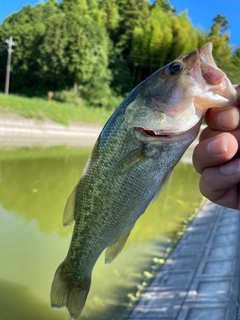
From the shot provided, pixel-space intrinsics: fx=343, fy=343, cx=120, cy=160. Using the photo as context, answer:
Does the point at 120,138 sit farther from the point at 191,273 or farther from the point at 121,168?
the point at 191,273

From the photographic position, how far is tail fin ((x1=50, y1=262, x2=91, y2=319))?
1774 mm

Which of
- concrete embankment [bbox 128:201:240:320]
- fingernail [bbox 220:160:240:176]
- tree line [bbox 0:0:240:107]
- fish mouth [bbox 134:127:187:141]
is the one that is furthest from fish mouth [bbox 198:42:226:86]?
tree line [bbox 0:0:240:107]

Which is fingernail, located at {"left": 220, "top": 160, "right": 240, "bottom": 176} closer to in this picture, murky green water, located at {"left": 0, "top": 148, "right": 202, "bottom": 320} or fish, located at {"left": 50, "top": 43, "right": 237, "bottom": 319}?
fish, located at {"left": 50, "top": 43, "right": 237, "bottom": 319}

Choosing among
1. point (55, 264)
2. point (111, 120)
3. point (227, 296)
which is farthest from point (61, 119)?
point (111, 120)

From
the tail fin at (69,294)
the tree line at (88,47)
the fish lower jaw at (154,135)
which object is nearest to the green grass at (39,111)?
the tree line at (88,47)

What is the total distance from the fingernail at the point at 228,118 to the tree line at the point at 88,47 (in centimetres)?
2303

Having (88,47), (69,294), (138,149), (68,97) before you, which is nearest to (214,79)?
(138,149)

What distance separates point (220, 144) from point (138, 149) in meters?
0.33

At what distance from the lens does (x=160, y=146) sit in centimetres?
138

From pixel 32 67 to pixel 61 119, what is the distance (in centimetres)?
1196

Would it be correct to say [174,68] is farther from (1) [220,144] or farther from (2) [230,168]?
(2) [230,168]

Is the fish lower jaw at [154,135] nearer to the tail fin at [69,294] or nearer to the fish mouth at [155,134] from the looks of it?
the fish mouth at [155,134]

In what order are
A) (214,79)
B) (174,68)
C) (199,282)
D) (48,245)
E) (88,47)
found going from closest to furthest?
(214,79)
(174,68)
(199,282)
(48,245)
(88,47)

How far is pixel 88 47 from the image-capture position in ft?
87.3
